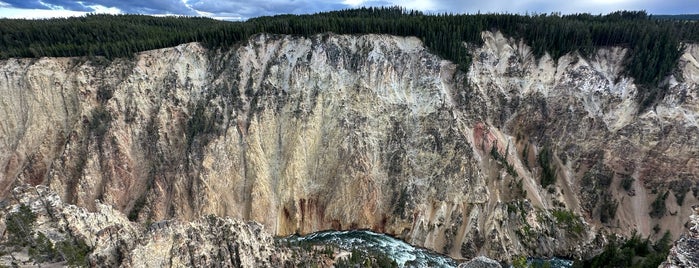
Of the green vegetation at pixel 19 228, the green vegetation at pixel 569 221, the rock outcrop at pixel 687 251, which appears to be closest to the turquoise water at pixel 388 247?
the green vegetation at pixel 569 221

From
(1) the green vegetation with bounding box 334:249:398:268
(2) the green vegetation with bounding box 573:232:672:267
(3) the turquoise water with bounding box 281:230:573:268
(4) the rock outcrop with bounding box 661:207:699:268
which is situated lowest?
(3) the turquoise water with bounding box 281:230:573:268

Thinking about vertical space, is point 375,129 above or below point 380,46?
below

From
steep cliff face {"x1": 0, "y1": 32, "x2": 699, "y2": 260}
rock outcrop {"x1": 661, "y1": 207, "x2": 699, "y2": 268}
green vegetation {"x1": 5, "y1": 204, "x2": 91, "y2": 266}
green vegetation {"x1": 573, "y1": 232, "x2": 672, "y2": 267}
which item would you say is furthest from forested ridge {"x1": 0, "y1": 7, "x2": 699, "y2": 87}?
rock outcrop {"x1": 661, "y1": 207, "x2": 699, "y2": 268}

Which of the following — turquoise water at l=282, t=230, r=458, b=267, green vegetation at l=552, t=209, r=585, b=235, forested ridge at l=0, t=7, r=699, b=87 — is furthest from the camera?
forested ridge at l=0, t=7, r=699, b=87

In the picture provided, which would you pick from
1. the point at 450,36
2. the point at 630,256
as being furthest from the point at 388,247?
the point at 450,36

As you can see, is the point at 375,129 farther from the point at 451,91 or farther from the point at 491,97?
the point at 491,97

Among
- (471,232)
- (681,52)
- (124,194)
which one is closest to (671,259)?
Answer: (471,232)

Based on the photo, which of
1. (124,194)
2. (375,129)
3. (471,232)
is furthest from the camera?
(375,129)

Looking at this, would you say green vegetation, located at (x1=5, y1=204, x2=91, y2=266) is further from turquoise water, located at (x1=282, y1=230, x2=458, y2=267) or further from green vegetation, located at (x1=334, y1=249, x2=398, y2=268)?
green vegetation, located at (x1=334, y1=249, x2=398, y2=268)
